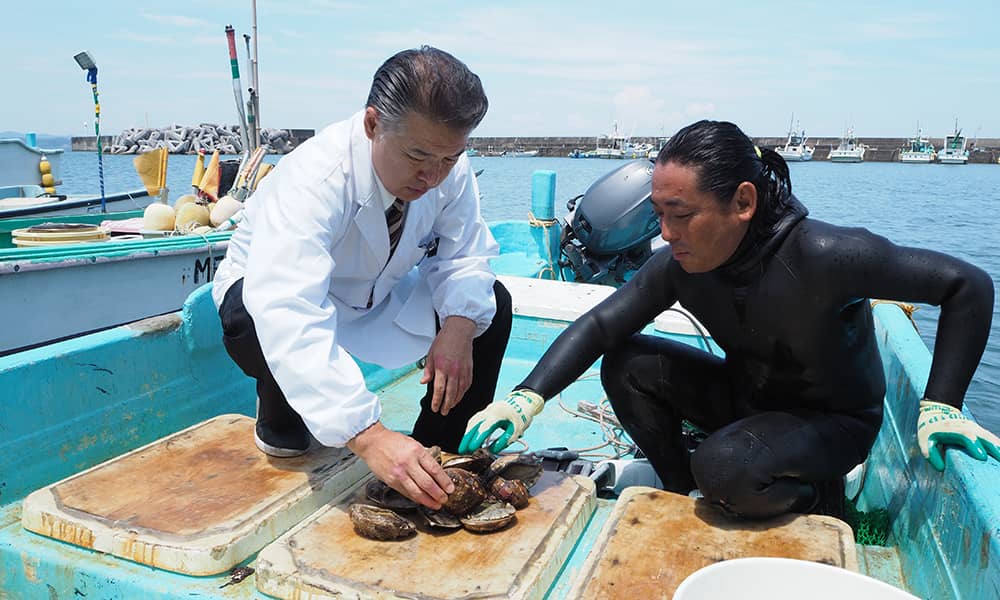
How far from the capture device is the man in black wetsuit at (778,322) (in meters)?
1.83

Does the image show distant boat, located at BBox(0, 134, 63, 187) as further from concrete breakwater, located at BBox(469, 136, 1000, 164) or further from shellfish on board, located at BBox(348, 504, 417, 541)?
concrete breakwater, located at BBox(469, 136, 1000, 164)

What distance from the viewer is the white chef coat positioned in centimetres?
176

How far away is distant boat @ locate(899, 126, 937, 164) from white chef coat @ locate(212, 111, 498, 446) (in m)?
77.5

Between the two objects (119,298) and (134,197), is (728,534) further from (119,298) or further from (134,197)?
(134,197)

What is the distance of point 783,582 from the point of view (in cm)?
140

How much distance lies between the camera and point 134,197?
10.8 m

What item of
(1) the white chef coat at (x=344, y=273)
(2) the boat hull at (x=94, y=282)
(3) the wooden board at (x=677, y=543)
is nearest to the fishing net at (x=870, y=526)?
(3) the wooden board at (x=677, y=543)

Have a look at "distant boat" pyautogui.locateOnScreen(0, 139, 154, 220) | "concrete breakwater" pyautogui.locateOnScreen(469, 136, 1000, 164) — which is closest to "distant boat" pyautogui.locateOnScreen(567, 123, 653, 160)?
"concrete breakwater" pyautogui.locateOnScreen(469, 136, 1000, 164)

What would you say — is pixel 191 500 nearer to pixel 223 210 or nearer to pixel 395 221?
pixel 395 221

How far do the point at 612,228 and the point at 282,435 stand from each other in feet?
11.9

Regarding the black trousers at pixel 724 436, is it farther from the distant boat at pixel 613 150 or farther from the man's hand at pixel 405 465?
the distant boat at pixel 613 150

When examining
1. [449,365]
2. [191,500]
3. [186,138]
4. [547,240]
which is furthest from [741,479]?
[186,138]

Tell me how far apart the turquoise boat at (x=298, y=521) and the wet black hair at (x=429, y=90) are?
108 centimetres

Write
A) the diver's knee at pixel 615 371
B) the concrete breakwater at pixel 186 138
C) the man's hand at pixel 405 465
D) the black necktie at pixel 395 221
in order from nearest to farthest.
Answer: the man's hand at pixel 405 465 < the black necktie at pixel 395 221 < the diver's knee at pixel 615 371 < the concrete breakwater at pixel 186 138
